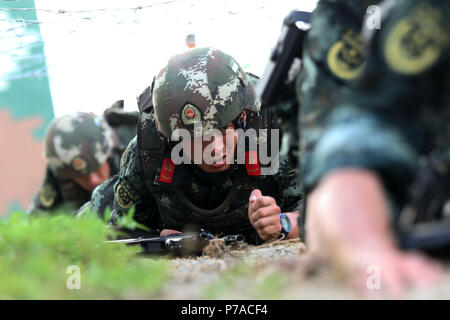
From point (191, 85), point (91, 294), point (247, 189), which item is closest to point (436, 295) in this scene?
point (91, 294)

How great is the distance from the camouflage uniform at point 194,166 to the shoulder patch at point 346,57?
59.7 inches

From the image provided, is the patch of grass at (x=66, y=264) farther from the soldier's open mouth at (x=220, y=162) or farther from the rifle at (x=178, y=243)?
the soldier's open mouth at (x=220, y=162)

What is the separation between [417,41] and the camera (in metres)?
1.04

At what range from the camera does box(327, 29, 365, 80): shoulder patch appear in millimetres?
1315

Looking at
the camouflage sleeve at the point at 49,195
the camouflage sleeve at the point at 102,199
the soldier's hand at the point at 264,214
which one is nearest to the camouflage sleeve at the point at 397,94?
the soldier's hand at the point at 264,214

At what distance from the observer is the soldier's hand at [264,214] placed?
106 inches

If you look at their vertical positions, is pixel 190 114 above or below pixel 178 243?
above

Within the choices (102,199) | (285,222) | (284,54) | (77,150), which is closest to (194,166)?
(285,222)

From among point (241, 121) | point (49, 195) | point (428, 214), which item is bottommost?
point (49, 195)

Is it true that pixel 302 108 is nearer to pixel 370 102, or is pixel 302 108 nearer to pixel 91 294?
pixel 370 102

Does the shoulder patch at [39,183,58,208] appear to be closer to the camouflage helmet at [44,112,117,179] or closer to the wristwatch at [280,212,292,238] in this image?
the camouflage helmet at [44,112,117,179]

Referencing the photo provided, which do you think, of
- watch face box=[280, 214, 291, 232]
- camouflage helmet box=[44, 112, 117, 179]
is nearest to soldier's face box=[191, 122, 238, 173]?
watch face box=[280, 214, 291, 232]

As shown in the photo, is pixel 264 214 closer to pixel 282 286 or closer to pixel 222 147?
pixel 222 147

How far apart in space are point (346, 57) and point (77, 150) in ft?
12.4
